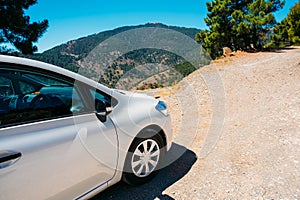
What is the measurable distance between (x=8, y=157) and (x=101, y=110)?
0.86m

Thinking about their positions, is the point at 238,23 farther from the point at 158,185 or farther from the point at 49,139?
the point at 49,139

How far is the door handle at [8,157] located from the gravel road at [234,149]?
128cm

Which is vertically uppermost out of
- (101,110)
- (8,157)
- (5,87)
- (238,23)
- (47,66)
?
(238,23)

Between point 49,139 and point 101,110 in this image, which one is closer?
point 49,139

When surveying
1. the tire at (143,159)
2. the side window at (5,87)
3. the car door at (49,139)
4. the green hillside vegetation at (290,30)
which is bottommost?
the tire at (143,159)

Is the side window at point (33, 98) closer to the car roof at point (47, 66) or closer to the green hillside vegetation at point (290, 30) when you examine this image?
the car roof at point (47, 66)

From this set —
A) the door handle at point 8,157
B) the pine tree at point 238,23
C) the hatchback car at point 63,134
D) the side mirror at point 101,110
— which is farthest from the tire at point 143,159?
the pine tree at point 238,23

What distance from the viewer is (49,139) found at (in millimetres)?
1625

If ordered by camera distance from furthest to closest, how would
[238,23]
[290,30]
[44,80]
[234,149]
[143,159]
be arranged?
1. [290,30]
2. [238,23]
3. [234,149]
4. [143,159]
5. [44,80]

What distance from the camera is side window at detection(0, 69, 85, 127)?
1624 millimetres

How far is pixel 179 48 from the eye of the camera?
10703mm

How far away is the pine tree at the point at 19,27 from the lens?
10641mm

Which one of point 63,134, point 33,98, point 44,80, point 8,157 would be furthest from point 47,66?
point 8,157

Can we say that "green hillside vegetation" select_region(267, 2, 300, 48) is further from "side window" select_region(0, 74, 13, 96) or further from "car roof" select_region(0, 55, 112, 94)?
"side window" select_region(0, 74, 13, 96)
